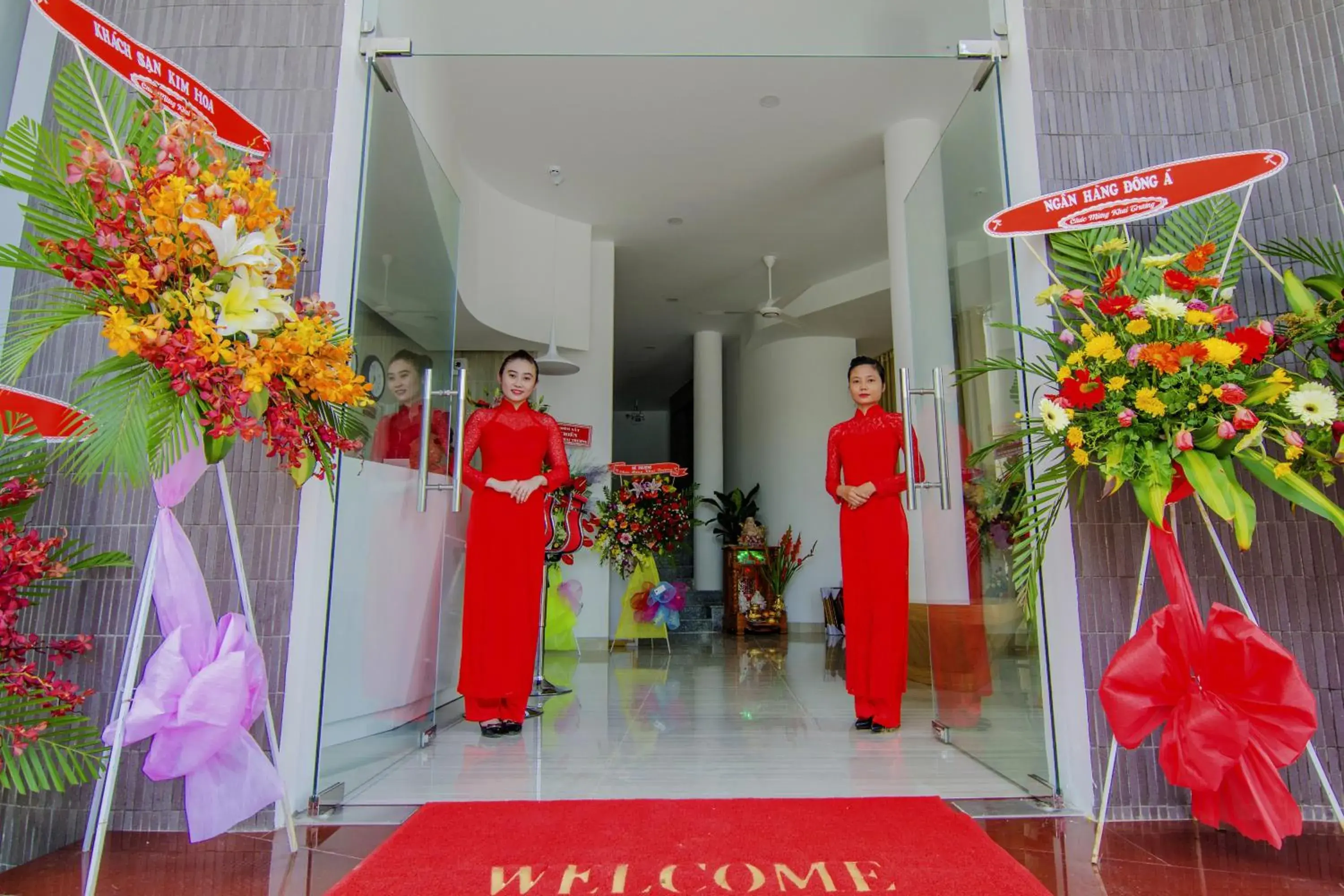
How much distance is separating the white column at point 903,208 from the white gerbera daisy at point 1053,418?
3.02m

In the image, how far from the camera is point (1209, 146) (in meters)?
2.44

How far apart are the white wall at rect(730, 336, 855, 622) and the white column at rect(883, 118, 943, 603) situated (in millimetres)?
3160

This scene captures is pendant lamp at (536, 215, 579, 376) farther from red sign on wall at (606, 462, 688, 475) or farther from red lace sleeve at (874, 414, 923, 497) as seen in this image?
red lace sleeve at (874, 414, 923, 497)

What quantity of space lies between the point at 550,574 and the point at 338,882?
384 centimetres

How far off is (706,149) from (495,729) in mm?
4024

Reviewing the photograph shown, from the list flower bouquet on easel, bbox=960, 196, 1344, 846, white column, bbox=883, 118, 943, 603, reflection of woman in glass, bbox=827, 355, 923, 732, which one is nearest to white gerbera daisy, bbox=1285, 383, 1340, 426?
flower bouquet on easel, bbox=960, 196, 1344, 846

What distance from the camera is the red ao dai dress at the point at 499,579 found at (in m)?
3.10

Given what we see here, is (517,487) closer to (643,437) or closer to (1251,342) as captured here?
(1251,342)

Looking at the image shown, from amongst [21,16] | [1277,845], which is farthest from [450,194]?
[1277,845]

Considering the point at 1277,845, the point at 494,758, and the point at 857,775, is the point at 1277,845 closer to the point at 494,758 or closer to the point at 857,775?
the point at 857,775

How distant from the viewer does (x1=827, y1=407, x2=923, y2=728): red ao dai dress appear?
3.15m

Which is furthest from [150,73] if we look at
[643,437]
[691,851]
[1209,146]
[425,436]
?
[643,437]

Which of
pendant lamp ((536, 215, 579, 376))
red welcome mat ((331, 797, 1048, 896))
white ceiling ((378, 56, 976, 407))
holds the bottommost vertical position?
red welcome mat ((331, 797, 1048, 896))

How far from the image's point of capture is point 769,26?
2699 mm
